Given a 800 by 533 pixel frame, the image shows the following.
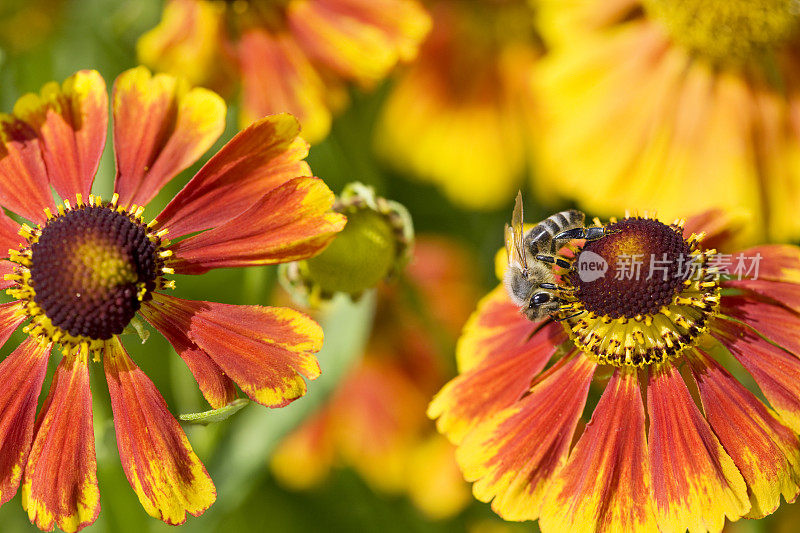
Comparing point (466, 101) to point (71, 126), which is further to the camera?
point (466, 101)

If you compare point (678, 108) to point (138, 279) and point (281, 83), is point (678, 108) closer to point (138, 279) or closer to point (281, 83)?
point (281, 83)

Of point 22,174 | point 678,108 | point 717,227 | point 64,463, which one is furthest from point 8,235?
point 678,108

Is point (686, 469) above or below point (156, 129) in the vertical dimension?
below

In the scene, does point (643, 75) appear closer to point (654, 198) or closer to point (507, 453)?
point (654, 198)

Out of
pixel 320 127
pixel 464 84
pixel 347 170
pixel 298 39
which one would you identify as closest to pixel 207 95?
pixel 320 127

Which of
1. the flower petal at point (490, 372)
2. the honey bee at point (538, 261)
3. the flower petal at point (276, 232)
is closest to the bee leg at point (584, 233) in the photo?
the honey bee at point (538, 261)

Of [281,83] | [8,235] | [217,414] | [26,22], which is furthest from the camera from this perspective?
[26,22]

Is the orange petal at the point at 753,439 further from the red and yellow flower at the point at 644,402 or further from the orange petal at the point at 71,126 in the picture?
the orange petal at the point at 71,126
